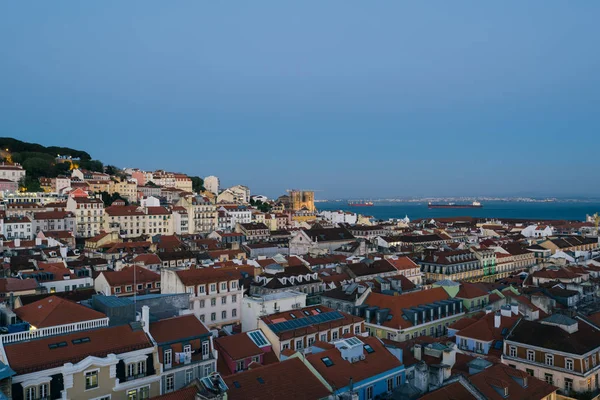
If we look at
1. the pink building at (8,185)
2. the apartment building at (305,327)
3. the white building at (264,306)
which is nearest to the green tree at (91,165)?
the pink building at (8,185)

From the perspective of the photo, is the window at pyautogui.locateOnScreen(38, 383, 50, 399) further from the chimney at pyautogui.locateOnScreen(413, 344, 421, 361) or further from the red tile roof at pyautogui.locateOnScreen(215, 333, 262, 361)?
the chimney at pyautogui.locateOnScreen(413, 344, 421, 361)

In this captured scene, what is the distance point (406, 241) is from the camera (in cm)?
9356

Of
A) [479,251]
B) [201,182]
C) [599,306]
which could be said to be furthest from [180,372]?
[201,182]

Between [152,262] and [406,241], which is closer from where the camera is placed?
[152,262]

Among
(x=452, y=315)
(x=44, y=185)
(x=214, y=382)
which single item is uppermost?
(x=44, y=185)

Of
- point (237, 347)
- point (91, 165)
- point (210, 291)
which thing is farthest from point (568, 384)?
point (91, 165)

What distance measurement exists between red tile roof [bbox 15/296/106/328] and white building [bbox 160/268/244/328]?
11.9 metres

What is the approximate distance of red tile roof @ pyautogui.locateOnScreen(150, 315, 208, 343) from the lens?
24109 mm

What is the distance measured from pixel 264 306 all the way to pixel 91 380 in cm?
1833

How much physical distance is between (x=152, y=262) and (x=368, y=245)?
35.4m

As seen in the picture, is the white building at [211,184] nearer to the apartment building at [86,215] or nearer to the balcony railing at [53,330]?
the apartment building at [86,215]

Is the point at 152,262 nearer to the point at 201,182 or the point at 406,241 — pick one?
the point at 406,241

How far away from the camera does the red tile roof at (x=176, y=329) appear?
2411 centimetres

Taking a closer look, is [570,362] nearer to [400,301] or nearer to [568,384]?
[568,384]
